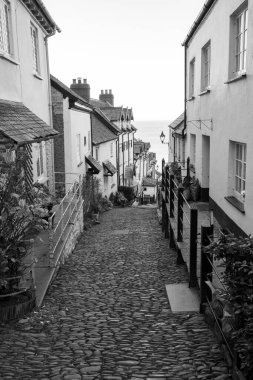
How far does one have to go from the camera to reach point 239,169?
8.99 m

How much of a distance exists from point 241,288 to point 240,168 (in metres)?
5.88

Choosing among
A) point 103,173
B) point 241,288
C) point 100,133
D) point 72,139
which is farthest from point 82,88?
point 241,288

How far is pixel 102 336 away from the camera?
520cm

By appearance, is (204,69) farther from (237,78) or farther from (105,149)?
(105,149)

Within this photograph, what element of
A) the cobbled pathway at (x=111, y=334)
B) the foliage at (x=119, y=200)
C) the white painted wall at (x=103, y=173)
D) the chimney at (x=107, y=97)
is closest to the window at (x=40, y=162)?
the cobbled pathway at (x=111, y=334)

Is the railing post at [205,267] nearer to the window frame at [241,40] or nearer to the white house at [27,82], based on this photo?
the white house at [27,82]

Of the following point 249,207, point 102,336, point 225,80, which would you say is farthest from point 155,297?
point 225,80

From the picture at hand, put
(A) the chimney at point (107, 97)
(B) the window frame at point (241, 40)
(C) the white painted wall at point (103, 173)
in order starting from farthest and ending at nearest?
1. (A) the chimney at point (107, 97)
2. (C) the white painted wall at point (103, 173)
3. (B) the window frame at point (241, 40)

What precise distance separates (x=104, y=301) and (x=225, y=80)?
585 centimetres

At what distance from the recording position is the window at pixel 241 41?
27.7ft

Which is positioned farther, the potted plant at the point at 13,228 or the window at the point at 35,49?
the window at the point at 35,49

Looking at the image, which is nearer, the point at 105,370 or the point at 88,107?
the point at 105,370

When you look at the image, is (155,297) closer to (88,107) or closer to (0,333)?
(0,333)

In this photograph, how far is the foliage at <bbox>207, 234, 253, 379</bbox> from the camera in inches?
118
